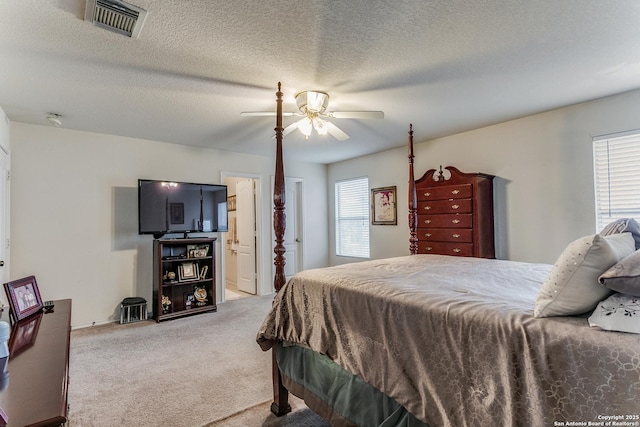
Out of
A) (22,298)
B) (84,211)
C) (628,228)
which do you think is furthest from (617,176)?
(84,211)

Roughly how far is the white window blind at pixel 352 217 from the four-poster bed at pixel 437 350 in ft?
11.8

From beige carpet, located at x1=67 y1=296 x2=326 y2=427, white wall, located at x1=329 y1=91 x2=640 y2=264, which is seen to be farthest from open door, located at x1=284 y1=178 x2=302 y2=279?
white wall, located at x1=329 y1=91 x2=640 y2=264

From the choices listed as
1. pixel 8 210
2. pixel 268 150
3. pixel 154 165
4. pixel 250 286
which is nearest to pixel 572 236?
pixel 268 150

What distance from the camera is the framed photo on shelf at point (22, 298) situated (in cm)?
196

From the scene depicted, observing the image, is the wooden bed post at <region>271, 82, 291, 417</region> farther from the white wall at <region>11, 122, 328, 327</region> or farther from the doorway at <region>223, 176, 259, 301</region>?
the doorway at <region>223, 176, 259, 301</region>

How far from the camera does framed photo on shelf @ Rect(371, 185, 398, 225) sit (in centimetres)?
534

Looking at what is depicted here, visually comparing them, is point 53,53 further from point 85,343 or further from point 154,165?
point 85,343

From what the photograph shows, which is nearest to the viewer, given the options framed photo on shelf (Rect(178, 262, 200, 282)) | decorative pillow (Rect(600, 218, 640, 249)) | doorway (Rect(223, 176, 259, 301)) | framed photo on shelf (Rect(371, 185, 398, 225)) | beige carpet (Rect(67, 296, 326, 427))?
decorative pillow (Rect(600, 218, 640, 249))

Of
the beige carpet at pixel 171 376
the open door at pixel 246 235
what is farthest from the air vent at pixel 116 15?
the open door at pixel 246 235

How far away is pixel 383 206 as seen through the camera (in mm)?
5496

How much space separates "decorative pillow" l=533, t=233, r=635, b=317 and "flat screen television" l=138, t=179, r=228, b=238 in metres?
4.34

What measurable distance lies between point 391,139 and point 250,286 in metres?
3.46

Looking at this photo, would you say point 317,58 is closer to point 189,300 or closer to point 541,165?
point 541,165

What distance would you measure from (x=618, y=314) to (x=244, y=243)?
5520 mm
